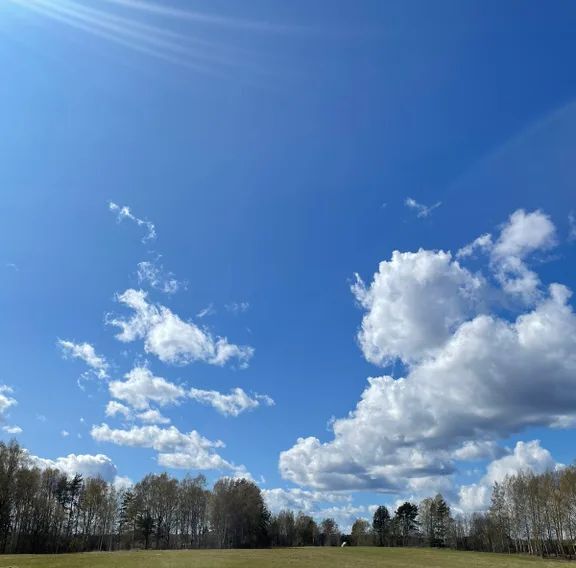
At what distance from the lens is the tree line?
9769 cm

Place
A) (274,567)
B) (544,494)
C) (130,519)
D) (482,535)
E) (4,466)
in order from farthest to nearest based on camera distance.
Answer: (482,535) < (130,519) < (544,494) < (4,466) < (274,567)

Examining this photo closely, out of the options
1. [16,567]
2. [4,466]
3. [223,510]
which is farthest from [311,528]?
[16,567]

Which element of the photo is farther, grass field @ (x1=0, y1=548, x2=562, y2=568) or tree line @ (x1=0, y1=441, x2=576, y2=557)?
tree line @ (x1=0, y1=441, x2=576, y2=557)

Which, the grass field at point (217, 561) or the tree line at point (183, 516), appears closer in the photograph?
the grass field at point (217, 561)

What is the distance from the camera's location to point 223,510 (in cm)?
12788

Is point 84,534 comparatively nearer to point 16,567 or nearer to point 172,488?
point 172,488

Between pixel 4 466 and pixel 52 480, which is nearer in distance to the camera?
pixel 4 466

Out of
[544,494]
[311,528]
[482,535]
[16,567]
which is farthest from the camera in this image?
[311,528]

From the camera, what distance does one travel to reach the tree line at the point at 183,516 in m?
97.7

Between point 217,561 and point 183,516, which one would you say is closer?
point 217,561

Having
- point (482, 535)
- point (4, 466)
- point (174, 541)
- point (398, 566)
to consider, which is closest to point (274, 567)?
point (398, 566)

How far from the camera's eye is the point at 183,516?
423 ft

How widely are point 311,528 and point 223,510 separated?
178ft

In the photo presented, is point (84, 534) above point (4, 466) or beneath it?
beneath
